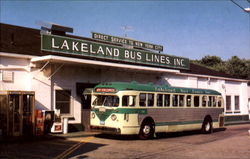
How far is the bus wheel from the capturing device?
55.8 ft

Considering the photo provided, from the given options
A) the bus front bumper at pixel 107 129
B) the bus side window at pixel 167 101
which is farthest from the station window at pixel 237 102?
the bus front bumper at pixel 107 129

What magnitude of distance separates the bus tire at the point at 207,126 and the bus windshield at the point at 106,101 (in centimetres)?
741

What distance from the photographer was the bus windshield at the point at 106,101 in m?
16.6

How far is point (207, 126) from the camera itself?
21594mm

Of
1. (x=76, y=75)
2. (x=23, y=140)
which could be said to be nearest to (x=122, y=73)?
(x=76, y=75)

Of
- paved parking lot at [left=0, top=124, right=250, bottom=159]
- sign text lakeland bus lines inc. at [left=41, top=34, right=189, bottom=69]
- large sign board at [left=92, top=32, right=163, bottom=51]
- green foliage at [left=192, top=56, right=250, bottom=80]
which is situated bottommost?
paved parking lot at [left=0, top=124, right=250, bottom=159]

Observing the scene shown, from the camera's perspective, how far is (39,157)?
444 inches

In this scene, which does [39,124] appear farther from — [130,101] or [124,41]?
[124,41]

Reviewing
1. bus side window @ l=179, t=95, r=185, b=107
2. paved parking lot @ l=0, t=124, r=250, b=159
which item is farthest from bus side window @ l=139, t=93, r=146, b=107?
bus side window @ l=179, t=95, r=185, b=107

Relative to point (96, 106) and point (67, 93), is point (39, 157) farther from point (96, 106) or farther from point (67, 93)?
point (67, 93)

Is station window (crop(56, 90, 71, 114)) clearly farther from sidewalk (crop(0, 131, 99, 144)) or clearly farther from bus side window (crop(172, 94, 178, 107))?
bus side window (crop(172, 94, 178, 107))

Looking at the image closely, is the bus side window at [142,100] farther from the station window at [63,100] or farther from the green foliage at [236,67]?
the green foliage at [236,67]

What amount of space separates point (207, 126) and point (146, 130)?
6120 mm

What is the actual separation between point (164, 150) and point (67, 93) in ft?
27.4
